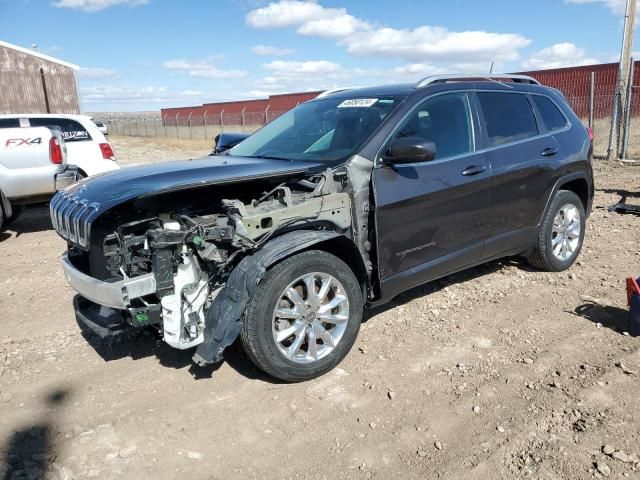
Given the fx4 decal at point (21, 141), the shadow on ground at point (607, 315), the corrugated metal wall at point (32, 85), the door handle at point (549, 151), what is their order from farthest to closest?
the corrugated metal wall at point (32, 85) < the fx4 decal at point (21, 141) < the door handle at point (549, 151) < the shadow on ground at point (607, 315)

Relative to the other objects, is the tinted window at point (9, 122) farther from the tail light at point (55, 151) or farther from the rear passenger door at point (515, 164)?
the rear passenger door at point (515, 164)

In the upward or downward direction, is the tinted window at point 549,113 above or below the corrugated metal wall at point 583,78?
below

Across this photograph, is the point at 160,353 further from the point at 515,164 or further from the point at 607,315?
the point at 607,315

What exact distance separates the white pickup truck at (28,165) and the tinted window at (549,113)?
605cm

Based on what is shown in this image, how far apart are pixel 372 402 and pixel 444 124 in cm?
223

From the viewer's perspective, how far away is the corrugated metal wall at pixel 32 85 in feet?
78.7

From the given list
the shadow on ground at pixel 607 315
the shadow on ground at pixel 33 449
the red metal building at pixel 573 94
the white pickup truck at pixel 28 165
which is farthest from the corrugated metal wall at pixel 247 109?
the shadow on ground at pixel 33 449

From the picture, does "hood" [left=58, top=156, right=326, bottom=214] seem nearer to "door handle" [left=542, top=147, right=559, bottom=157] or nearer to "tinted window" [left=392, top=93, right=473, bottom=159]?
"tinted window" [left=392, top=93, right=473, bottom=159]

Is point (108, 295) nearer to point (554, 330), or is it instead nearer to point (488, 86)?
point (554, 330)

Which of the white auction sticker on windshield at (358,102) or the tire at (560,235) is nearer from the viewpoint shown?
the white auction sticker on windshield at (358,102)

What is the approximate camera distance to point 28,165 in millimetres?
7754

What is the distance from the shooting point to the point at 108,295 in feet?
10.2

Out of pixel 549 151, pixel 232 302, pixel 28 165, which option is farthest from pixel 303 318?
pixel 28 165

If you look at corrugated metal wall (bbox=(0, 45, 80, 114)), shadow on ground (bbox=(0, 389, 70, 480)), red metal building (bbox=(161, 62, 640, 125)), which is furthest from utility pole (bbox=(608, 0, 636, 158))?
corrugated metal wall (bbox=(0, 45, 80, 114))
